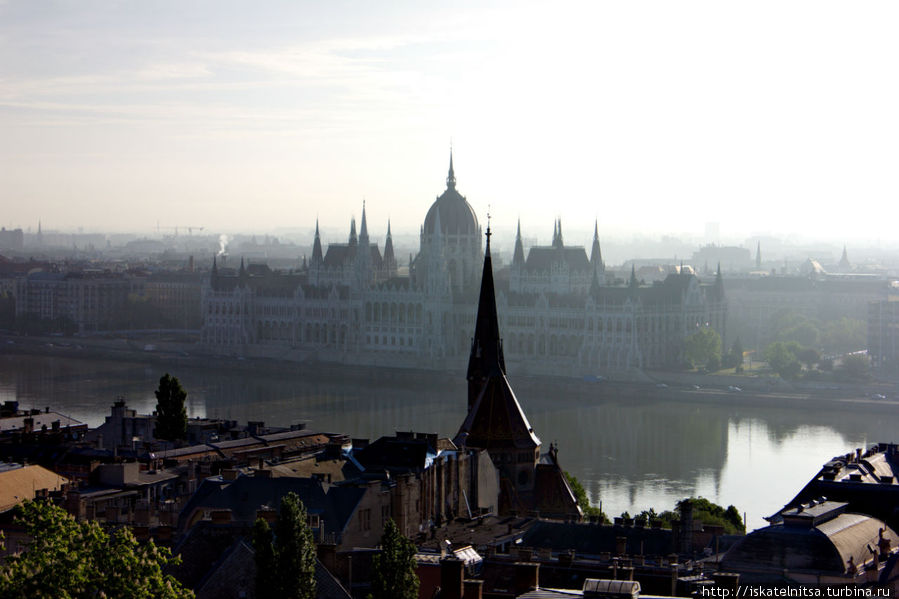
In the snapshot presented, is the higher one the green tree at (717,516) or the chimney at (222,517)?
the chimney at (222,517)

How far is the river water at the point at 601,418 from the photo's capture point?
27.2 metres

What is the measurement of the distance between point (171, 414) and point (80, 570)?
49.2 feet

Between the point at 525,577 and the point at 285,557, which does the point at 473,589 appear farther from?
the point at 285,557

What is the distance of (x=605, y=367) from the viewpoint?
50.8 m

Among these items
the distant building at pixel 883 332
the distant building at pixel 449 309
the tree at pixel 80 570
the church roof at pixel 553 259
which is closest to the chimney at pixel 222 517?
the tree at pixel 80 570

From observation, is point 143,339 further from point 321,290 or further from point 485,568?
point 485,568

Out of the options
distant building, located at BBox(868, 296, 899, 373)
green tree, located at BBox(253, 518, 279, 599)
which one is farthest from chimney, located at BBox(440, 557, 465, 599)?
distant building, located at BBox(868, 296, 899, 373)

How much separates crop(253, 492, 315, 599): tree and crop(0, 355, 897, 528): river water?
523 inches

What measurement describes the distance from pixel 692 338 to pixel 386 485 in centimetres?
3759

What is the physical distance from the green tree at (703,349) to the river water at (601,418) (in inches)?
213

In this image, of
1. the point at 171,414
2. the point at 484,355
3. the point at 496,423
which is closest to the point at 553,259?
the point at 171,414

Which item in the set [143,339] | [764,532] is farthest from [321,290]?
[764,532]

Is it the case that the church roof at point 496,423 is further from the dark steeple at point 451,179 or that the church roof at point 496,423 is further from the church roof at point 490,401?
the dark steeple at point 451,179

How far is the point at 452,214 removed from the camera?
217 ft
